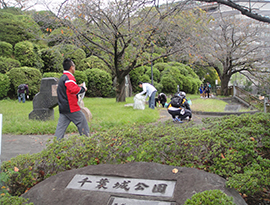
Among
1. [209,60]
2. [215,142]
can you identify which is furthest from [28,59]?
[215,142]

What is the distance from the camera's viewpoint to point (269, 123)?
4.03m

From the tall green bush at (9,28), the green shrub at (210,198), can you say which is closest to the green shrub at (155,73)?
the tall green bush at (9,28)

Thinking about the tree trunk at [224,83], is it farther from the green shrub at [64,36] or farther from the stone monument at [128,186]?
the stone monument at [128,186]

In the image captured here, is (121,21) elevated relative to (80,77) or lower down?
elevated

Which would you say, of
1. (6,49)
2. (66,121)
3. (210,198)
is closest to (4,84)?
(6,49)

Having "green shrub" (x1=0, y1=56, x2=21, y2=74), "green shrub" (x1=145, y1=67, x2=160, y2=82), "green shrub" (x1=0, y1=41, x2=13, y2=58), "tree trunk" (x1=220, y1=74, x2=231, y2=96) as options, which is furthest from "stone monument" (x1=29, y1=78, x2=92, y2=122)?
"tree trunk" (x1=220, y1=74, x2=231, y2=96)

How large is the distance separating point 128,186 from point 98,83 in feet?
63.8

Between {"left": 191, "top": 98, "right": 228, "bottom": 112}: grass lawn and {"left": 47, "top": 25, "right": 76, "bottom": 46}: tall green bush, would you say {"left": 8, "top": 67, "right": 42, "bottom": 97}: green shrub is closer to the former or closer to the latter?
{"left": 47, "top": 25, "right": 76, "bottom": 46}: tall green bush

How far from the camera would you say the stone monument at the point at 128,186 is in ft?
8.92

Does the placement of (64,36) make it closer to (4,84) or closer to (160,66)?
(4,84)

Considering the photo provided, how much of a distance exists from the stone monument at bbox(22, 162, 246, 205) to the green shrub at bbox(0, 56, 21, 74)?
16.9m

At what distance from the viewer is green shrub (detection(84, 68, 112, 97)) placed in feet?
70.6

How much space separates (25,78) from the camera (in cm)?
1769

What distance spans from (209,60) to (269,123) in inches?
877
